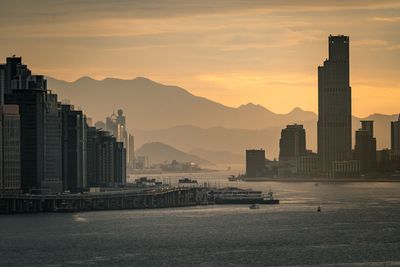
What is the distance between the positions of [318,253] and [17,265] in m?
32.8

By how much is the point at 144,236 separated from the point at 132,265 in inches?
1309

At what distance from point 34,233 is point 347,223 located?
4641 centimetres

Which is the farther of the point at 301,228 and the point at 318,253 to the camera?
the point at 301,228

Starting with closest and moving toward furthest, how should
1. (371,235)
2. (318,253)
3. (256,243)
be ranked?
(318,253) → (256,243) → (371,235)

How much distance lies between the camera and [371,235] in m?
169

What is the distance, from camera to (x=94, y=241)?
160875mm

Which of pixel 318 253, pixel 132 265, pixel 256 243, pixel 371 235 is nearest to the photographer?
pixel 132 265

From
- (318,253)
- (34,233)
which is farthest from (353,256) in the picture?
(34,233)

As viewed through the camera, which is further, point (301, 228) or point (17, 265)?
point (301, 228)

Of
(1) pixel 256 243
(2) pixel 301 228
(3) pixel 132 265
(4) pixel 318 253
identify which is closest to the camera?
(3) pixel 132 265

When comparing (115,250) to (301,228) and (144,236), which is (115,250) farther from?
(301,228)

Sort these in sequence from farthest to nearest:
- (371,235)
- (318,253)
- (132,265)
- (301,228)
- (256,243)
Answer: (301,228), (371,235), (256,243), (318,253), (132,265)

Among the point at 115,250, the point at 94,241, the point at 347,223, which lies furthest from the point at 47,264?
the point at 347,223

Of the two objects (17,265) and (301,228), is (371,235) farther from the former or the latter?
(17,265)
